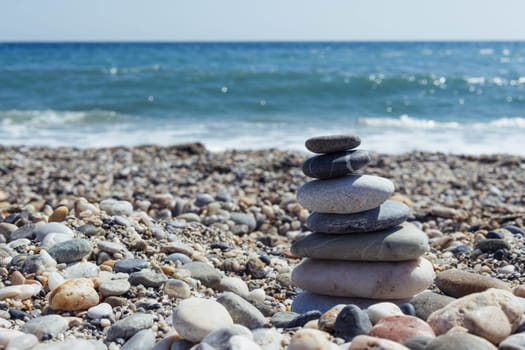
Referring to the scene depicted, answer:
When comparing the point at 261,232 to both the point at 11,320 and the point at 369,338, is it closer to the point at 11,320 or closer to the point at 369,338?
the point at 11,320

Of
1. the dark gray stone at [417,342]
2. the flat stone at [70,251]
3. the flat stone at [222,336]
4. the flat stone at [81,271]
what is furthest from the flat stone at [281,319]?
the flat stone at [70,251]

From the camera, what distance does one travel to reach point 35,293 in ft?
11.8

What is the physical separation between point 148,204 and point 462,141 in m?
9.31

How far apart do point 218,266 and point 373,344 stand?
7.36 ft

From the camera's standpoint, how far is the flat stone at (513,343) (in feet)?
8.27

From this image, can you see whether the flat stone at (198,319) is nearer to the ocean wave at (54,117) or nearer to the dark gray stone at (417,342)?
the dark gray stone at (417,342)

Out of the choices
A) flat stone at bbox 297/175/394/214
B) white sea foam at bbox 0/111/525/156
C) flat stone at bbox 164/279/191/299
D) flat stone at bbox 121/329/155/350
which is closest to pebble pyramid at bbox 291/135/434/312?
flat stone at bbox 297/175/394/214

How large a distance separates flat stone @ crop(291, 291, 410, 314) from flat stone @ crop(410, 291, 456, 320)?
14cm

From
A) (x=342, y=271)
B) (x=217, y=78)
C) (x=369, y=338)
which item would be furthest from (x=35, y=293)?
(x=217, y=78)

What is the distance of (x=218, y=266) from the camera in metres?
4.59

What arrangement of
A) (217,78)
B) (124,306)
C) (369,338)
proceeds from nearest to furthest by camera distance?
1. (369,338)
2. (124,306)
3. (217,78)

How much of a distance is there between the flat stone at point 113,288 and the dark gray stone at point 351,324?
4.26 feet

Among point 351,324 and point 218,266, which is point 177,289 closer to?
point 218,266

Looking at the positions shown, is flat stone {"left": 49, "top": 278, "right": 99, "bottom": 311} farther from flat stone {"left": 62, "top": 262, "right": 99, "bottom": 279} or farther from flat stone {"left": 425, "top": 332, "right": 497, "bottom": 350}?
flat stone {"left": 425, "top": 332, "right": 497, "bottom": 350}
